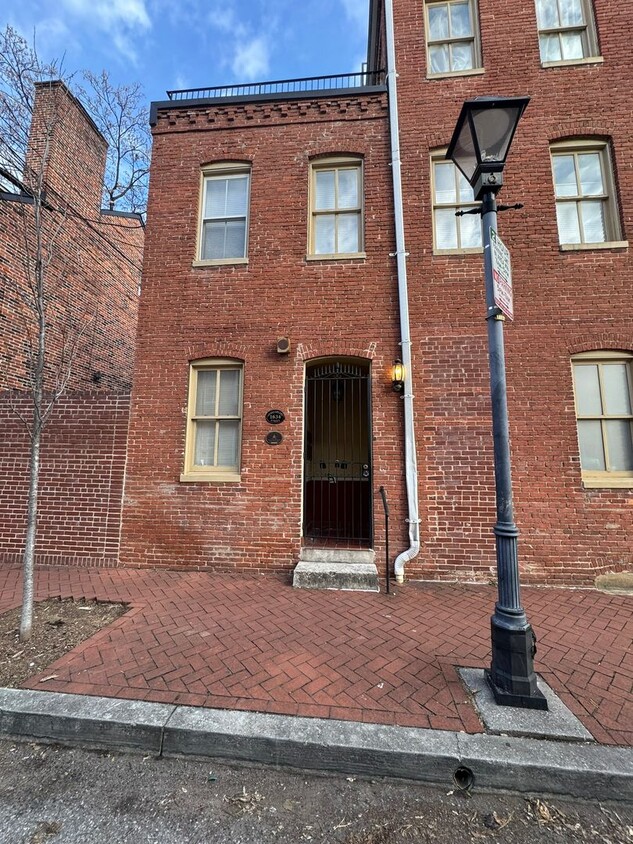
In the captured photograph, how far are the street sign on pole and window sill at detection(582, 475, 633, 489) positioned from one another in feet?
11.4

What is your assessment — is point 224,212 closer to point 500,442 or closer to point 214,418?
point 214,418

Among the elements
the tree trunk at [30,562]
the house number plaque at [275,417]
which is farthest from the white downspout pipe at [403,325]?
the tree trunk at [30,562]

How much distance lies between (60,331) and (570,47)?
1037cm

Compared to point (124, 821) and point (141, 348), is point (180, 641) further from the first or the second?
point (141, 348)

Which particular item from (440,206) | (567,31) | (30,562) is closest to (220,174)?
(440,206)

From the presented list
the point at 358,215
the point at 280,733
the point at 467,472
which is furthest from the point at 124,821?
the point at 358,215

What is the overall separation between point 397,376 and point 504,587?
327cm

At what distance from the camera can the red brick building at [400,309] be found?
551cm

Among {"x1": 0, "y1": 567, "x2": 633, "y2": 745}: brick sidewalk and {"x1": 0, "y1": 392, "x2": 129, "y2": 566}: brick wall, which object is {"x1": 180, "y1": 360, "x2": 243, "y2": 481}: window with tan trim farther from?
{"x1": 0, "y1": 567, "x2": 633, "y2": 745}: brick sidewalk

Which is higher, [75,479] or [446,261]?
[446,261]

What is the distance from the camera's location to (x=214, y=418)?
612 cm

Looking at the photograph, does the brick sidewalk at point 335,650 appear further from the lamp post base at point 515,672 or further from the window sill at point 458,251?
the window sill at point 458,251

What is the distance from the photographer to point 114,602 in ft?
15.0

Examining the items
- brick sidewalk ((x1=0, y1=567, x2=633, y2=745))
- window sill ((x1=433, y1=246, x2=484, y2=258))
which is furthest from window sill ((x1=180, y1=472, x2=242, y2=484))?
window sill ((x1=433, y1=246, x2=484, y2=258))
